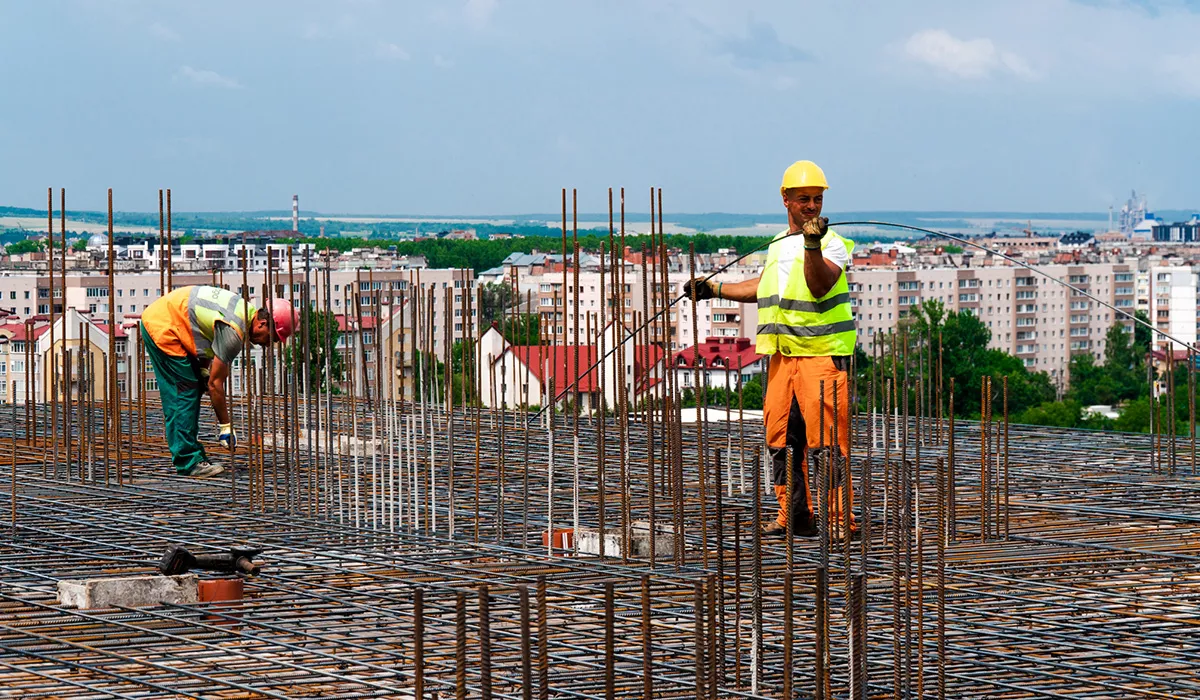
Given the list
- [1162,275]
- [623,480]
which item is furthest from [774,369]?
[1162,275]

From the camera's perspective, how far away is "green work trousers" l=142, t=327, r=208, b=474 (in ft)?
31.6

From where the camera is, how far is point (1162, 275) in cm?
14850

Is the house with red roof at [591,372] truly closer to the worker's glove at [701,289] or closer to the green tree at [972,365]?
the worker's glove at [701,289]

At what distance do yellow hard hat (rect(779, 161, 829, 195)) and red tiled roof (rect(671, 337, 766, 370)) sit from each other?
809 mm

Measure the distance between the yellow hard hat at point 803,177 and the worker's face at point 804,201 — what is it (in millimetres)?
21

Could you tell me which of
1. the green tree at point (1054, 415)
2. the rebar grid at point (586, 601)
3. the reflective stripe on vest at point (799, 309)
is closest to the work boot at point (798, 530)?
the rebar grid at point (586, 601)

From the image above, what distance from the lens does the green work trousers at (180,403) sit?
9633 millimetres

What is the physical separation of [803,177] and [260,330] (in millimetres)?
3575

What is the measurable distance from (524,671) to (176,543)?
3528 mm

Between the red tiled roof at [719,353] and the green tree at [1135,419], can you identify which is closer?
the red tiled roof at [719,353]

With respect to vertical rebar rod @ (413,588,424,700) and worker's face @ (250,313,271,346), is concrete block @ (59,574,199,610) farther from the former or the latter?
worker's face @ (250,313,271,346)

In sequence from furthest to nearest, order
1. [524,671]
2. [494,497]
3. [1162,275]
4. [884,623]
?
[1162,275]
[494,497]
[884,623]
[524,671]

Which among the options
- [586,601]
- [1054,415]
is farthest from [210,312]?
[1054,415]

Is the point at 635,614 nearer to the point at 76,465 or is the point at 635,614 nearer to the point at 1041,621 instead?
the point at 1041,621
